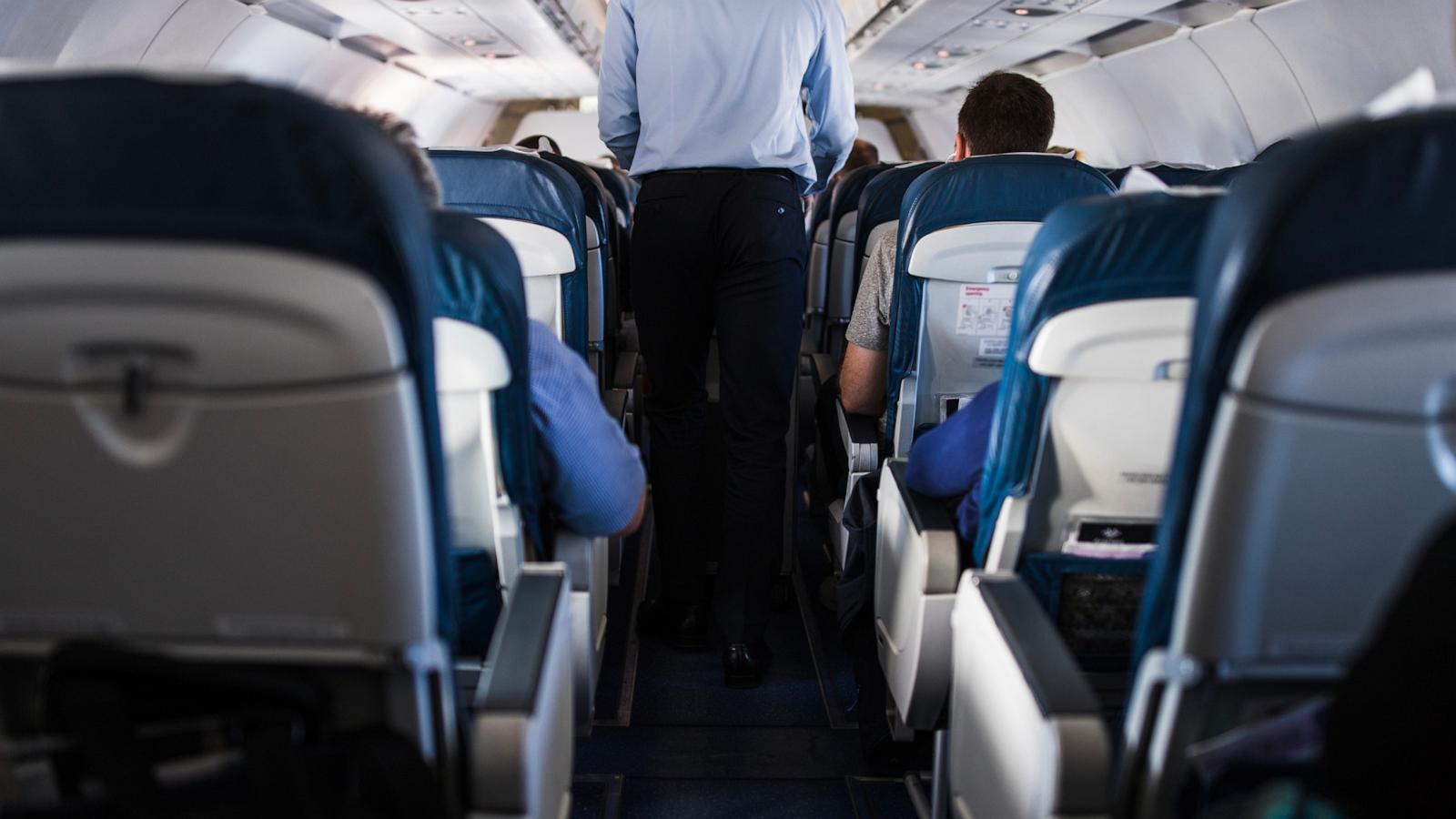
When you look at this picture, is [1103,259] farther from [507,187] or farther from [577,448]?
[507,187]

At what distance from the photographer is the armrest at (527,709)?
1.34m

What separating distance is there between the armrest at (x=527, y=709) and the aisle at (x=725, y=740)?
2.94ft

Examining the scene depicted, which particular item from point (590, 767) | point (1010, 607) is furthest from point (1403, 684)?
point (590, 767)

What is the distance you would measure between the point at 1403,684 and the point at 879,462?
7.30 feet

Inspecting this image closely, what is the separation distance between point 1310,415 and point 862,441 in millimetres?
2167

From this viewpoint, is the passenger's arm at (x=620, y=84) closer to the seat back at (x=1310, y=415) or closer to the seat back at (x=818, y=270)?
the seat back at (x=818, y=270)

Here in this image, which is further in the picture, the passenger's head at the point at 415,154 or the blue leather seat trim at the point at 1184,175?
the blue leather seat trim at the point at 1184,175

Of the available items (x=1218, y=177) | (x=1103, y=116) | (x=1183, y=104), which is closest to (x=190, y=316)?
(x=1218, y=177)

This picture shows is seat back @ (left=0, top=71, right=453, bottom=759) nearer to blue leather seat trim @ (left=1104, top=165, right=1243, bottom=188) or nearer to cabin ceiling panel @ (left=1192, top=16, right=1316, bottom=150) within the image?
blue leather seat trim @ (left=1104, top=165, right=1243, bottom=188)

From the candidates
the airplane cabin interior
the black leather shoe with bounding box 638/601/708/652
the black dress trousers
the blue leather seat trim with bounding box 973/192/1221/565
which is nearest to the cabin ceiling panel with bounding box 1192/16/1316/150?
the airplane cabin interior

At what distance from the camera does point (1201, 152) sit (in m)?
9.83

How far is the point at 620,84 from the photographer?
3039mm

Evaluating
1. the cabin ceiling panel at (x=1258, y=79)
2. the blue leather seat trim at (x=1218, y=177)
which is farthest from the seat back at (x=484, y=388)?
the cabin ceiling panel at (x=1258, y=79)

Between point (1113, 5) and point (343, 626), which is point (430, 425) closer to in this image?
point (343, 626)
